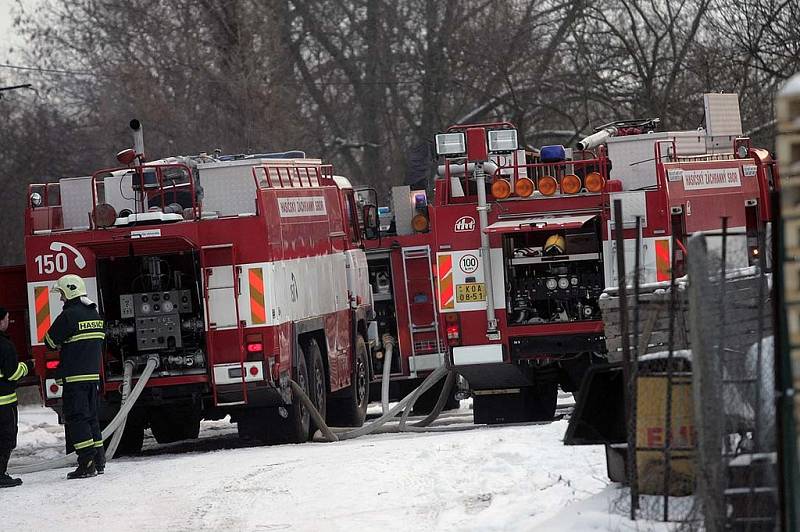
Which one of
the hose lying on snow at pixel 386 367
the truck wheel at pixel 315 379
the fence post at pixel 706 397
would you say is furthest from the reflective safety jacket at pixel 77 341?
the fence post at pixel 706 397

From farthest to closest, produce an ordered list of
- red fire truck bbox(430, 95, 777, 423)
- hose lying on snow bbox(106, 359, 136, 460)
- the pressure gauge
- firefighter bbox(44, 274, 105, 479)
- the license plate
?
the pressure gauge < the license plate < red fire truck bbox(430, 95, 777, 423) < hose lying on snow bbox(106, 359, 136, 460) < firefighter bbox(44, 274, 105, 479)

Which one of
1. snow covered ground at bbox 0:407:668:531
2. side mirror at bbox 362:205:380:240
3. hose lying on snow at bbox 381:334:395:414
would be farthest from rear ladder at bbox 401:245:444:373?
snow covered ground at bbox 0:407:668:531

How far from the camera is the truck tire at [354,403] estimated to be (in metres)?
18.2

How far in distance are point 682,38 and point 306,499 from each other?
22060mm

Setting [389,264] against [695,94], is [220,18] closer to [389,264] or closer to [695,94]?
[695,94]

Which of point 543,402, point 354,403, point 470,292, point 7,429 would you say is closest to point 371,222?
point 354,403

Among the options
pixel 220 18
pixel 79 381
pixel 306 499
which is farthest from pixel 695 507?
pixel 220 18

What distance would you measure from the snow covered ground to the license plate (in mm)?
2395

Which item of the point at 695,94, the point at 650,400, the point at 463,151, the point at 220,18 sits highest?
the point at 220,18

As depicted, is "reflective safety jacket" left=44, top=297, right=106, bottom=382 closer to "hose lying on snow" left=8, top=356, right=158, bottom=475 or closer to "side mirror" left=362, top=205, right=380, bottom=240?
"hose lying on snow" left=8, top=356, right=158, bottom=475

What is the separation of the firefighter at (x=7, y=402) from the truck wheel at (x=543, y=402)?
5.69m

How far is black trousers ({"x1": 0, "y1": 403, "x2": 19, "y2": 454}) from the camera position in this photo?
1293 cm

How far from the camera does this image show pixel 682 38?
3052cm

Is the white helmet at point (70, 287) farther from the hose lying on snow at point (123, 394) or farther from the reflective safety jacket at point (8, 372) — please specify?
the hose lying on snow at point (123, 394)
